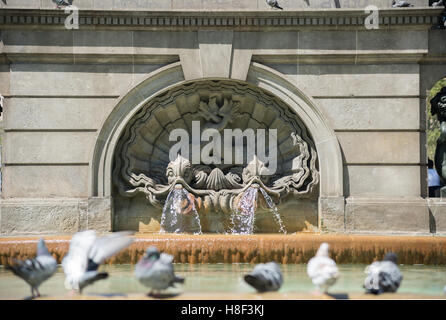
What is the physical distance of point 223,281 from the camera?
7.76m

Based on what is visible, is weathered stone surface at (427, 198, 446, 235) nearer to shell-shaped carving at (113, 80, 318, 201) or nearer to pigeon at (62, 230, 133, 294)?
shell-shaped carving at (113, 80, 318, 201)

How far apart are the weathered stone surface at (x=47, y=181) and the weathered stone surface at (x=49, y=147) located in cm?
12

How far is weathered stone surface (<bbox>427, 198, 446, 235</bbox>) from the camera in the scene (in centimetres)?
1185

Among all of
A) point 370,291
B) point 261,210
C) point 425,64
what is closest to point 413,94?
point 425,64

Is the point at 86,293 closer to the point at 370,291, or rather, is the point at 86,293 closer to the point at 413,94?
the point at 370,291

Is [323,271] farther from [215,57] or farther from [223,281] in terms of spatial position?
[215,57]

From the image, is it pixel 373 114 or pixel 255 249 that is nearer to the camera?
pixel 255 249

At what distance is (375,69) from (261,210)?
3170mm

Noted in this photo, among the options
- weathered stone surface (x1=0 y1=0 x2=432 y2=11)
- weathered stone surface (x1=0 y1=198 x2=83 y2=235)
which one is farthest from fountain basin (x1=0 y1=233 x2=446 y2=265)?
weathered stone surface (x1=0 y1=0 x2=432 y2=11)

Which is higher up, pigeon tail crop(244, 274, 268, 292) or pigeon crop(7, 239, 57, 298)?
pigeon crop(7, 239, 57, 298)

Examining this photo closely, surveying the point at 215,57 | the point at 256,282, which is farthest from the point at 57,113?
the point at 256,282

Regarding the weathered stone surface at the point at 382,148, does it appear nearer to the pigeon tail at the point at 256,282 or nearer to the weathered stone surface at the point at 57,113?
the weathered stone surface at the point at 57,113

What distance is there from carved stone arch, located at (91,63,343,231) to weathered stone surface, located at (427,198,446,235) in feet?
5.22

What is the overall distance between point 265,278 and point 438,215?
22.1ft
